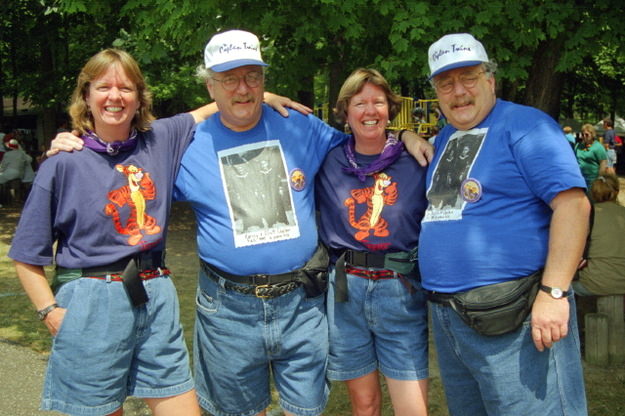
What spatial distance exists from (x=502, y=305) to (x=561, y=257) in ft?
0.88

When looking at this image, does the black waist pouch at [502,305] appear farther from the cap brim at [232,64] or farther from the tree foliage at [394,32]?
the tree foliage at [394,32]

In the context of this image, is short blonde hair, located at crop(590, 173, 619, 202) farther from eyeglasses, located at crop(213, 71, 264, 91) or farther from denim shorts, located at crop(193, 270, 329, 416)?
eyeglasses, located at crop(213, 71, 264, 91)

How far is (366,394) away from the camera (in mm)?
3064

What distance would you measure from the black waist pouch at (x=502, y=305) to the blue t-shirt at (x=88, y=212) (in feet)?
4.30

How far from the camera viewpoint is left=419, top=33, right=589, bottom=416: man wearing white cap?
238 cm

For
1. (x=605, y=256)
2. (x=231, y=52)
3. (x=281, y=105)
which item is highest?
(x=231, y=52)

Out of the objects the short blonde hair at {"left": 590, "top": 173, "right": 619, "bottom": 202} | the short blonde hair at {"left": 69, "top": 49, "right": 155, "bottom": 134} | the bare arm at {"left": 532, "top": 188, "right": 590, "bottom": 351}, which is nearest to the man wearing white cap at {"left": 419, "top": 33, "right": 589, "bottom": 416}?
the bare arm at {"left": 532, "top": 188, "right": 590, "bottom": 351}

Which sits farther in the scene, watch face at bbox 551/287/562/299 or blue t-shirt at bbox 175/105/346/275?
blue t-shirt at bbox 175/105/346/275

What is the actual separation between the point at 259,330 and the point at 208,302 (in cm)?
27

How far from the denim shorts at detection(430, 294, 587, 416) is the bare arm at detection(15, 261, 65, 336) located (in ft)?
5.11

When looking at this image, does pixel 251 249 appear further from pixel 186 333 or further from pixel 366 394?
pixel 186 333

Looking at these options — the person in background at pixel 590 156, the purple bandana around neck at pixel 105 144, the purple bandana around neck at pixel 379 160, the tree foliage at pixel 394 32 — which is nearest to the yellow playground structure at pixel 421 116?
the person in background at pixel 590 156

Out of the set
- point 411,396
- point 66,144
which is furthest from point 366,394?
point 66,144

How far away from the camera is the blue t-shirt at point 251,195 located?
9.27ft
